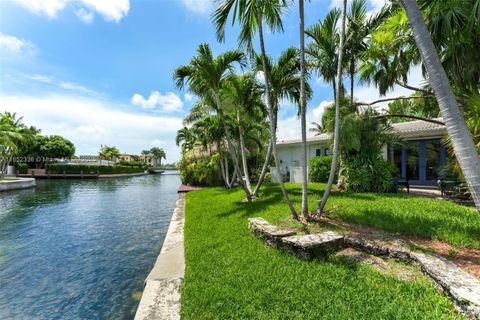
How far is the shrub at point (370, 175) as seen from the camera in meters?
10.4

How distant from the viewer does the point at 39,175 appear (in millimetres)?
38531

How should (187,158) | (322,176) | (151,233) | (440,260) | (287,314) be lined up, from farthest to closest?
(187,158)
(322,176)
(151,233)
(440,260)
(287,314)

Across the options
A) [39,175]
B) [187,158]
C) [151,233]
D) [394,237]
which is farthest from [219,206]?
[39,175]

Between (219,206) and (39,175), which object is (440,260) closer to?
(219,206)

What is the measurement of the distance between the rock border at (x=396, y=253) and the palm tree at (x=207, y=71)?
210 inches

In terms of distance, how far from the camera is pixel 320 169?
1513 centimetres

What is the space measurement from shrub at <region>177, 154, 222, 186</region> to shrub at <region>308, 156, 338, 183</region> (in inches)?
303

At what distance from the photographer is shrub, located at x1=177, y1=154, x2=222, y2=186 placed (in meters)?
20.7

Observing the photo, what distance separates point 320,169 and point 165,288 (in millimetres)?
12486

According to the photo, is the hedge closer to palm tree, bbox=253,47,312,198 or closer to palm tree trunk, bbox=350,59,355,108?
palm tree, bbox=253,47,312,198

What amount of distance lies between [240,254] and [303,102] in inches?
150

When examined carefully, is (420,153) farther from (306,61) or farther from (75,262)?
(75,262)

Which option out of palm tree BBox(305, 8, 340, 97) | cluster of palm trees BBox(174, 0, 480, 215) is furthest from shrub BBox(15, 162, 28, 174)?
palm tree BBox(305, 8, 340, 97)

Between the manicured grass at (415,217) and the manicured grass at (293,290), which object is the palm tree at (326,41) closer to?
the manicured grass at (415,217)
